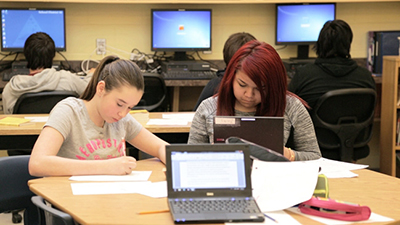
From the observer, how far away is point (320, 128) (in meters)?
3.17

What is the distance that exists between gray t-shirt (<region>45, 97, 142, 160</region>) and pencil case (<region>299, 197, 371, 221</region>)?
0.88 m

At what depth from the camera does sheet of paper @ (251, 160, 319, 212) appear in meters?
1.44

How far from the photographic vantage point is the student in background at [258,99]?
1971mm

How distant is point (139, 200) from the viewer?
4.95 ft

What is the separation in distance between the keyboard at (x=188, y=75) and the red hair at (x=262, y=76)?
1961 mm

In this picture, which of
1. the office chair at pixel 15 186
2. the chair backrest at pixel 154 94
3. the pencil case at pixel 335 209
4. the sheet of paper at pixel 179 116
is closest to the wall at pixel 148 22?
the chair backrest at pixel 154 94

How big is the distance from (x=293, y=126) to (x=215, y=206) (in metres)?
→ 0.83

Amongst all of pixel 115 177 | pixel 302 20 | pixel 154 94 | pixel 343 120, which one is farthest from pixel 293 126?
pixel 302 20

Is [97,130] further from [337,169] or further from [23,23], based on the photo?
[23,23]

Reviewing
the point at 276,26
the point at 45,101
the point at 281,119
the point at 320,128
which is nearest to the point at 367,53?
the point at 276,26

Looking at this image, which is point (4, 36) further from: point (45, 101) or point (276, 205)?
point (276, 205)

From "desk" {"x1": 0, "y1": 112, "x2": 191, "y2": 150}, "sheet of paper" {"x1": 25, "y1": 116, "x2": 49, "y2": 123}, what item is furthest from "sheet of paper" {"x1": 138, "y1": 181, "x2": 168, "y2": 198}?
"sheet of paper" {"x1": 25, "y1": 116, "x2": 49, "y2": 123}

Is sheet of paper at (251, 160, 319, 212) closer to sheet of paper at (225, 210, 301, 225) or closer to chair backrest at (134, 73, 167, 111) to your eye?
sheet of paper at (225, 210, 301, 225)

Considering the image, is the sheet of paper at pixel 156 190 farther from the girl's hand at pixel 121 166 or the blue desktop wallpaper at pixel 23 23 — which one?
the blue desktop wallpaper at pixel 23 23
